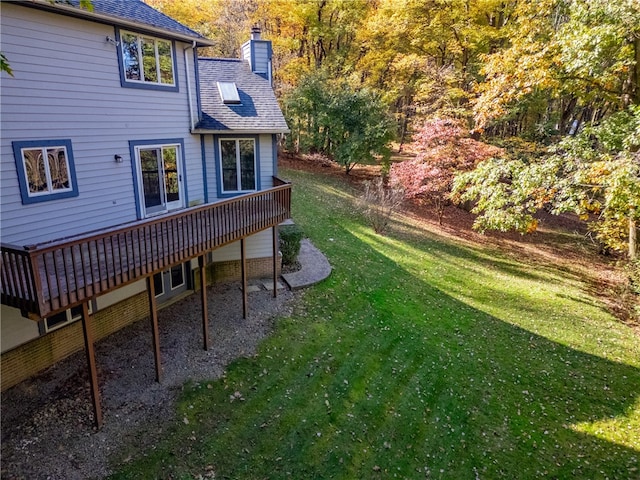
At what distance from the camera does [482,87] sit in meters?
14.2

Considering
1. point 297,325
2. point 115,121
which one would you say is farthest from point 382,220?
point 115,121

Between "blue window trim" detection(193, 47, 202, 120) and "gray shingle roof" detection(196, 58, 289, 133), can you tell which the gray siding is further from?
"gray shingle roof" detection(196, 58, 289, 133)

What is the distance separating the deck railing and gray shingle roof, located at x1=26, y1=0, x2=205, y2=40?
4342 mm

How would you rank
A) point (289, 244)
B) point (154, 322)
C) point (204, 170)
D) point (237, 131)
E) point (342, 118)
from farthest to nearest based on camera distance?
1. point (342, 118)
2. point (289, 244)
3. point (204, 170)
4. point (237, 131)
5. point (154, 322)

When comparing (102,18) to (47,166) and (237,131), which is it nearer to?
(47,166)

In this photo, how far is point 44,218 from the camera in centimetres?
757

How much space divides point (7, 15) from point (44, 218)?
12.1 feet

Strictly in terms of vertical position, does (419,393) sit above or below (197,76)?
below

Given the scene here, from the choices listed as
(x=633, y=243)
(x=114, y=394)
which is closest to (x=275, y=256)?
(x=114, y=394)

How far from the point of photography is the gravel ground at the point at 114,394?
6.27 metres

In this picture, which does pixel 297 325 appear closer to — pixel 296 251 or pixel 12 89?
pixel 296 251

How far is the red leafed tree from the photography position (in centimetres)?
1855

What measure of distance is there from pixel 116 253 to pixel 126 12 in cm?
563

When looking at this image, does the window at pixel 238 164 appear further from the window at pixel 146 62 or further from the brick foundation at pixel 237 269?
the brick foundation at pixel 237 269
